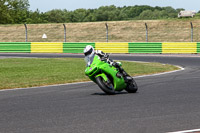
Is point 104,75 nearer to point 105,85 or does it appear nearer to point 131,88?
point 105,85

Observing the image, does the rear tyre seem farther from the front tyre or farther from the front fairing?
the front tyre

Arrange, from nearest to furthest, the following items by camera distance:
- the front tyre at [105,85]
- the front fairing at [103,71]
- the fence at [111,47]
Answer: the front fairing at [103,71], the front tyre at [105,85], the fence at [111,47]

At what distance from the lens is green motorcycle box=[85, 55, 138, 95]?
405 inches

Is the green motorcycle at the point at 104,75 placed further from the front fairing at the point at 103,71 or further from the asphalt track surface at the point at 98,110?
the asphalt track surface at the point at 98,110

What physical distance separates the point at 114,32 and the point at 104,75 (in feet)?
141

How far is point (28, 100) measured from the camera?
981 centimetres

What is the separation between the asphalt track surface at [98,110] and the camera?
655cm

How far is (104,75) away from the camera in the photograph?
1041 centimetres

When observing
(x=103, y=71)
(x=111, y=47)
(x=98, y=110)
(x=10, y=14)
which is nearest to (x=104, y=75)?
(x=103, y=71)

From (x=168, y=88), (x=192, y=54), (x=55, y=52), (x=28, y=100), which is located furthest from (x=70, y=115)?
(x=55, y=52)

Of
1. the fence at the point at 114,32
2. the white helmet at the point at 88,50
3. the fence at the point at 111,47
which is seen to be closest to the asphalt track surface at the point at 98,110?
the white helmet at the point at 88,50

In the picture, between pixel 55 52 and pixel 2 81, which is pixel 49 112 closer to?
pixel 2 81

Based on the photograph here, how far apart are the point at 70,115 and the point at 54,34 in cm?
4761

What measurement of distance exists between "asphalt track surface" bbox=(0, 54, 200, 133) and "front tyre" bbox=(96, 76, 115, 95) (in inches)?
6.8
